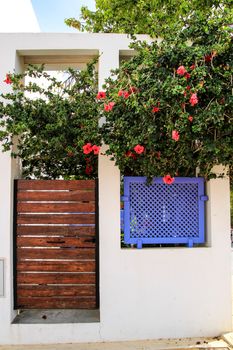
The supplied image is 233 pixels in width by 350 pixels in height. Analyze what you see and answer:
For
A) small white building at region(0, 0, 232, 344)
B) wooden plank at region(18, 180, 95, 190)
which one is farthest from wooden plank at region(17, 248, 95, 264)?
wooden plank at region(18, 180, 95, 190)

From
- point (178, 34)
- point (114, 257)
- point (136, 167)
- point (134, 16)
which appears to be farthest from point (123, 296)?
point (134, 16)

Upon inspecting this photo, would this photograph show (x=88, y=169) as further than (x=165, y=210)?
Yes

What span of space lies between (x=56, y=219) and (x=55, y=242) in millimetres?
339

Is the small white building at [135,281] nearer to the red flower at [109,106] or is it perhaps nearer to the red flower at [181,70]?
the red flower at [109,106]

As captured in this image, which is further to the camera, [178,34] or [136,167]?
[136,167]

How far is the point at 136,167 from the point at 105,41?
1.92 meters

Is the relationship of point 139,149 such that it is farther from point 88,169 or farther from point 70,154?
point 88,169

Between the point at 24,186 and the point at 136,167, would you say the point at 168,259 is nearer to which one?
the point at 136,167

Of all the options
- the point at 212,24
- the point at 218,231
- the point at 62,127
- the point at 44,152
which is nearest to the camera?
the point at 212,24

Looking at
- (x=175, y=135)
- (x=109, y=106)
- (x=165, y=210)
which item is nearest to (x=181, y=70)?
(x=175, y=135)

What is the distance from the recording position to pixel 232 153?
4.46 meters

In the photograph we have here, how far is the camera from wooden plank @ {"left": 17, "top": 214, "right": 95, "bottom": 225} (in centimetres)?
523

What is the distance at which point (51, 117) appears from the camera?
493 centimetres

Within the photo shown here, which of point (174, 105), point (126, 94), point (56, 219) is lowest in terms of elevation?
point (56, 219)
